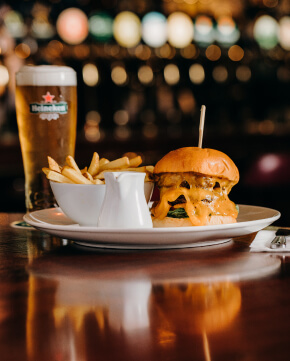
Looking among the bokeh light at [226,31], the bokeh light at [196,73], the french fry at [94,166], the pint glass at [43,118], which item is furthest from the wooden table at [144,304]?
the bokeh light at [226,31]

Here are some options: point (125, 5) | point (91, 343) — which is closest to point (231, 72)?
point (125, 5)

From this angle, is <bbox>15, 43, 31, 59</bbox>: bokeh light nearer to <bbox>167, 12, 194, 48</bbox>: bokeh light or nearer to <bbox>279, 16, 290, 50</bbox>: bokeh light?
<bbox>167, 12, 194, 48</bbox>: bokeh light

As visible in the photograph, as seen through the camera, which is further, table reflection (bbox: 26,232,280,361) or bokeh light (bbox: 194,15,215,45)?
bokeh light (bbox: 194,15,215,45)

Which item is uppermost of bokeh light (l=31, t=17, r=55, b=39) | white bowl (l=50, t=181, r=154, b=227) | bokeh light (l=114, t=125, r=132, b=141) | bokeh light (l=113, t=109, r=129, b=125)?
bokeh light (l=31, t=17, r=55, b=39)

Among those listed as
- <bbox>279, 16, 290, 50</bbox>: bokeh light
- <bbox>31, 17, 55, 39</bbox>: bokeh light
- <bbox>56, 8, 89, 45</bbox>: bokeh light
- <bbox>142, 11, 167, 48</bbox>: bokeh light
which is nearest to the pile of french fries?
<bbox>31, 17, 55, 39</bbox>: bokeh light

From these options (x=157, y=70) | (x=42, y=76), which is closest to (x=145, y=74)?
(x=157, y=70)

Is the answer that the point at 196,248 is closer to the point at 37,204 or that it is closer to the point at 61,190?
the point at 61,190
